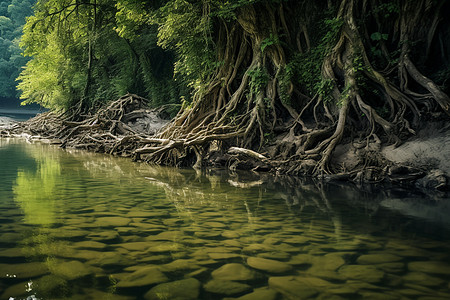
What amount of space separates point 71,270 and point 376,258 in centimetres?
214

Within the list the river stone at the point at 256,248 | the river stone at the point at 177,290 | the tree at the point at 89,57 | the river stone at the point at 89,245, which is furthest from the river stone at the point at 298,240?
the tree at the point at 89,57

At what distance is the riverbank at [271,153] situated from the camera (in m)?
6.30

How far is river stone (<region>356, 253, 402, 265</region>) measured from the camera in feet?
8.78

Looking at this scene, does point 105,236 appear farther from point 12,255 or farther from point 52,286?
point 52,286

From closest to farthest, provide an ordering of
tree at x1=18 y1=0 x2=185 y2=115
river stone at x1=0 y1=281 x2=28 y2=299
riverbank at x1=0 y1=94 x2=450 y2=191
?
river stone at x1=0 y1=281 x2=28 y2=299, riverbank at x1=0 y1=94 x2=450 y2=191, tree at x1=18 y1=0 x2=185 y2=115

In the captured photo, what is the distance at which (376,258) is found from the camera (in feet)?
9.07

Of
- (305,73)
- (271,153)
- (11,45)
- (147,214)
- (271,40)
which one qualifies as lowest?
(147,214)

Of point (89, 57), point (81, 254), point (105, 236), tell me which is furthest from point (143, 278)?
point (89, 57)

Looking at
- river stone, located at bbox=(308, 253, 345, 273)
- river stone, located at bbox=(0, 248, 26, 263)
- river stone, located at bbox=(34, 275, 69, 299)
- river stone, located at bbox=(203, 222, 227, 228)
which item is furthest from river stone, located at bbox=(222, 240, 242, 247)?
river stone, located at bbox=(0, 248, 26, 263)

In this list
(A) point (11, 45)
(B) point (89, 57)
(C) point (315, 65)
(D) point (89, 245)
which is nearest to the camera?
(D) point (89, 245)

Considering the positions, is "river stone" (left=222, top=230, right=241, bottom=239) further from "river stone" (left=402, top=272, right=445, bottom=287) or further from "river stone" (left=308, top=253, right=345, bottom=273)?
"river stone" (left=402, top=272, right=445, bottom=287)

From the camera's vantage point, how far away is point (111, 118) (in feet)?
46.6

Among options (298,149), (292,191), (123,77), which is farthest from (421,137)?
(123,77)

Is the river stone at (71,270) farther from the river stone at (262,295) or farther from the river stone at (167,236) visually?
the river stone at (262,295)
